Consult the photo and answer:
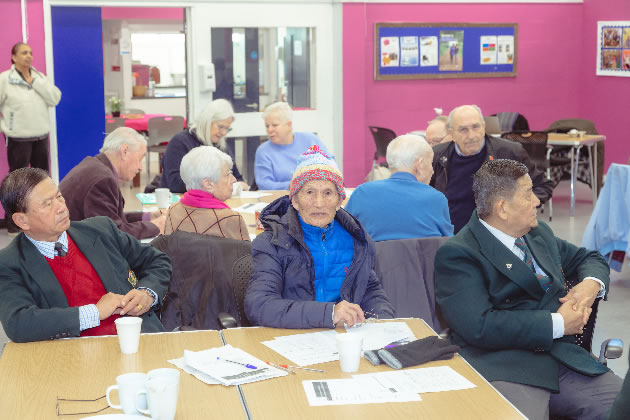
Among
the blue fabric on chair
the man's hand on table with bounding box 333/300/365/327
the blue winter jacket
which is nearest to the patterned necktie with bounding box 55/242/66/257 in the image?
the blue winter jacket

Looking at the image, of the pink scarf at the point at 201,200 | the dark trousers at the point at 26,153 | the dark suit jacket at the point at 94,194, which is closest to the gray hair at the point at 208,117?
the dark suit jacket at the point at 94,194

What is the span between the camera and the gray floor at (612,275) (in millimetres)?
5132

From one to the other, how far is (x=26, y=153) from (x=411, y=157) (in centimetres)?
515

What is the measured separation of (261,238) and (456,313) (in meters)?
0.79

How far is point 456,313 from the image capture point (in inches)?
123

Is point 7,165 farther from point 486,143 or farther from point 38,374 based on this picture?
point 38,374

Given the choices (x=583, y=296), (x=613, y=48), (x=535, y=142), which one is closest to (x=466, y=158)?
(x=583, y=296)

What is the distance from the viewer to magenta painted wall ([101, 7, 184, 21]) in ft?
50.0

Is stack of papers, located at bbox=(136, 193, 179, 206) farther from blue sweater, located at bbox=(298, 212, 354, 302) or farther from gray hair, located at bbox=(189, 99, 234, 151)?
blue sweater, located at bbox=(298, 212, 354, 302)

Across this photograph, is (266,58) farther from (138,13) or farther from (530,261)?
(138,13)

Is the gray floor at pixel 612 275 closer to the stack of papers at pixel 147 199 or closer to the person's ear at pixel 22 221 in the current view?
the stack of papers at pixel 147 199

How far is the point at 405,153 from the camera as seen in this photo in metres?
4.52

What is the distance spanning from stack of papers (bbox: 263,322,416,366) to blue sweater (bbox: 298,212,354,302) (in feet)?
0.96

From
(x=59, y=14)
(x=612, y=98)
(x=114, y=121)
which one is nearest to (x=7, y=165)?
(x=59, y=14)
